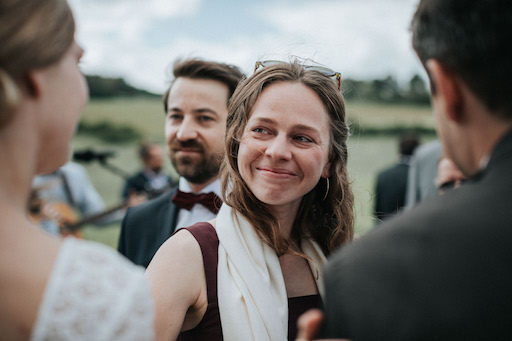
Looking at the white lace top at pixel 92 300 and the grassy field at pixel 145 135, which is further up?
the grassy field at pixel 145 135

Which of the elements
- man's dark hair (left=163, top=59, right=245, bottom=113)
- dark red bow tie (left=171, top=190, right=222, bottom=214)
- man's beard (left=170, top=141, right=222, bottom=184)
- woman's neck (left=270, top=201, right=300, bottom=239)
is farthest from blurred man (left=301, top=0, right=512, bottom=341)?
man's dark hair (left=163, top=59, right=245, bottom=113)

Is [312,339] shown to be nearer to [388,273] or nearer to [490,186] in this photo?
[388,273]

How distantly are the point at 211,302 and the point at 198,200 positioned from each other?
1.04 m

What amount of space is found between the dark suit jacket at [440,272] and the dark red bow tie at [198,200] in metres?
1.79

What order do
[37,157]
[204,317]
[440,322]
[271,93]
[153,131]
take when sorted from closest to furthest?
[440,322], [37,157], [204,317], [271,93], [153,131]

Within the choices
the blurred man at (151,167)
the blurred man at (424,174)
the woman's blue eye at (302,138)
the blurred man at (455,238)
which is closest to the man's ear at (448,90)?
the blurred man at (455,238)

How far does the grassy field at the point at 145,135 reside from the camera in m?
9.02

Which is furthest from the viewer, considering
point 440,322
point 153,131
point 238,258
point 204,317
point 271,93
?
point 153,131

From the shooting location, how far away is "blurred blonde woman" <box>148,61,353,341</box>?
1.70 m

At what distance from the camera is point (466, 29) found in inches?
37.8

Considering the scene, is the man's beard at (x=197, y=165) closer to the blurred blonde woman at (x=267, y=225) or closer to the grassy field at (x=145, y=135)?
the blurred blonde woman at (x=267, y=225)

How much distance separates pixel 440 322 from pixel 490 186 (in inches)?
12.6

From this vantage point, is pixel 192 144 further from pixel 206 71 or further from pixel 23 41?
pixel 23 41

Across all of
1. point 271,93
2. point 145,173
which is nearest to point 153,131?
point 145,173
